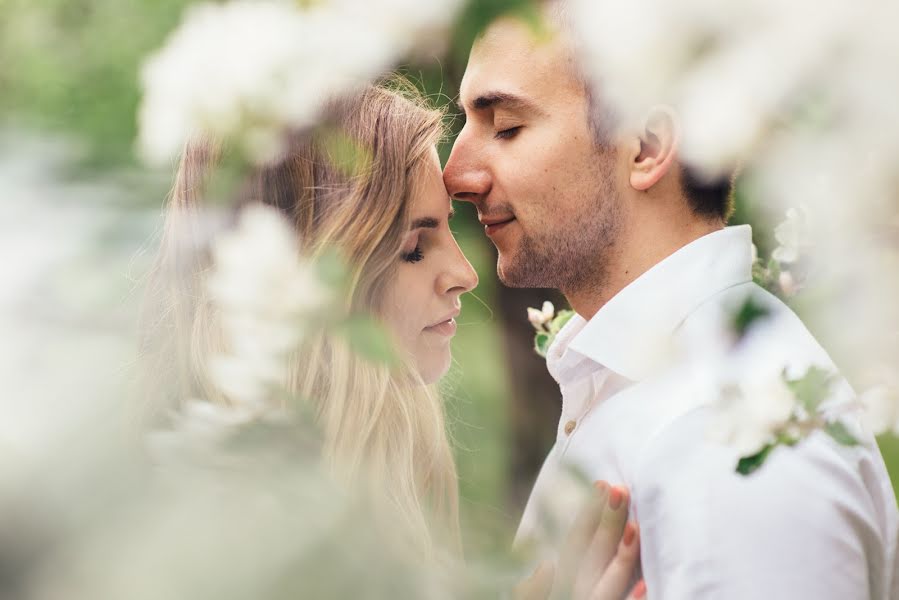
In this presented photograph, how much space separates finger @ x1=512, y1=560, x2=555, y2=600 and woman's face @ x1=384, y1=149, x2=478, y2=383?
872 millimetres

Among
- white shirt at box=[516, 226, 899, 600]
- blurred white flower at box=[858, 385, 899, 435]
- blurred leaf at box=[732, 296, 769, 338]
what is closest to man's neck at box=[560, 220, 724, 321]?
white shirt at box=[516, 226, 899, 600]

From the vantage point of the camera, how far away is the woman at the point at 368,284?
0.79 metres

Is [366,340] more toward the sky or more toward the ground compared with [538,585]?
more toward the sky

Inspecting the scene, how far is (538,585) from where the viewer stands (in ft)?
2.71

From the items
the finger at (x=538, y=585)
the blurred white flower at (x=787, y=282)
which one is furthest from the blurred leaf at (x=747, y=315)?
the blurred white flower at (x=787, y=282)

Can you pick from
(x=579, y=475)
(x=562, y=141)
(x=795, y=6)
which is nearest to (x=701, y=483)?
(x=579, y=475)

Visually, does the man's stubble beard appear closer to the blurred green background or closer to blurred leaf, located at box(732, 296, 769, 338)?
blurred leaf, located at box(732, 296, 769, 338)

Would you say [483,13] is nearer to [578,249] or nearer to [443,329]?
[443,329]

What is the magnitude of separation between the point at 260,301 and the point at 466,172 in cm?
148

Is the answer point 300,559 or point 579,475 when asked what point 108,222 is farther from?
point 579,475

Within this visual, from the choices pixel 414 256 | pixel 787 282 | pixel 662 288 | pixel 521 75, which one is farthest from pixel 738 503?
pixel 521 75

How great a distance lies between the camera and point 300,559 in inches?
22.7

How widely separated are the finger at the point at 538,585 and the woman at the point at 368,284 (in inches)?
3.2

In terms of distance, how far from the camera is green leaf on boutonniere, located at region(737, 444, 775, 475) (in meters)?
0.74
